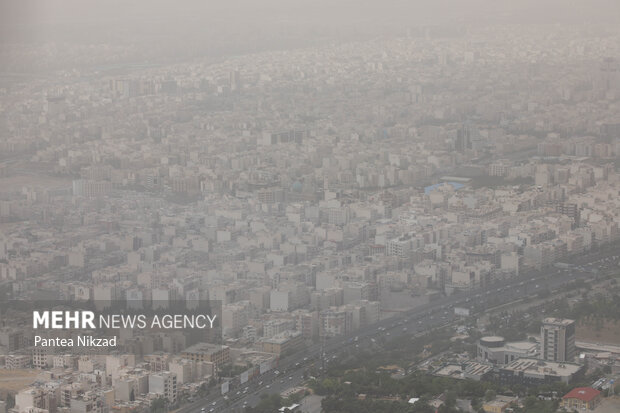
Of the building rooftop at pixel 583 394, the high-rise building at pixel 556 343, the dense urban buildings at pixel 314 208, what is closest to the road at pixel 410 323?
the dense urban buildings at pixel 314 208

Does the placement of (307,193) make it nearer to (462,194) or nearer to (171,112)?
(462,194)

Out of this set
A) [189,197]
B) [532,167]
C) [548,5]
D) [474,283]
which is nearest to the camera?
[474,283]

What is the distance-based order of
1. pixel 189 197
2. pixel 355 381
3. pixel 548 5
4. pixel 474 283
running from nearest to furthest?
pixel 355 381, pixel 474 283, pixel 189 197, pixel 548 5

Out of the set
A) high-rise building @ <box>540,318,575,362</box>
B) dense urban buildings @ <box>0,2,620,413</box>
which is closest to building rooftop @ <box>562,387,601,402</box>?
dense urban buildings @ <box>0,2,620,413</box>

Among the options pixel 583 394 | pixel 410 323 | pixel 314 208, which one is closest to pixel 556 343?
pixel 583 394

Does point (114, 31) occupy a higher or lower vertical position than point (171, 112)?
higher

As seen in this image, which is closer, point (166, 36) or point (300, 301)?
point (300, 301)

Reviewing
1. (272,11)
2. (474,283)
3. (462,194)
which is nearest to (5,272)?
(474,283)

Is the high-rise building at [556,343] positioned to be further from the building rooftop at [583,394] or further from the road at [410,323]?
the road at [410,323]
